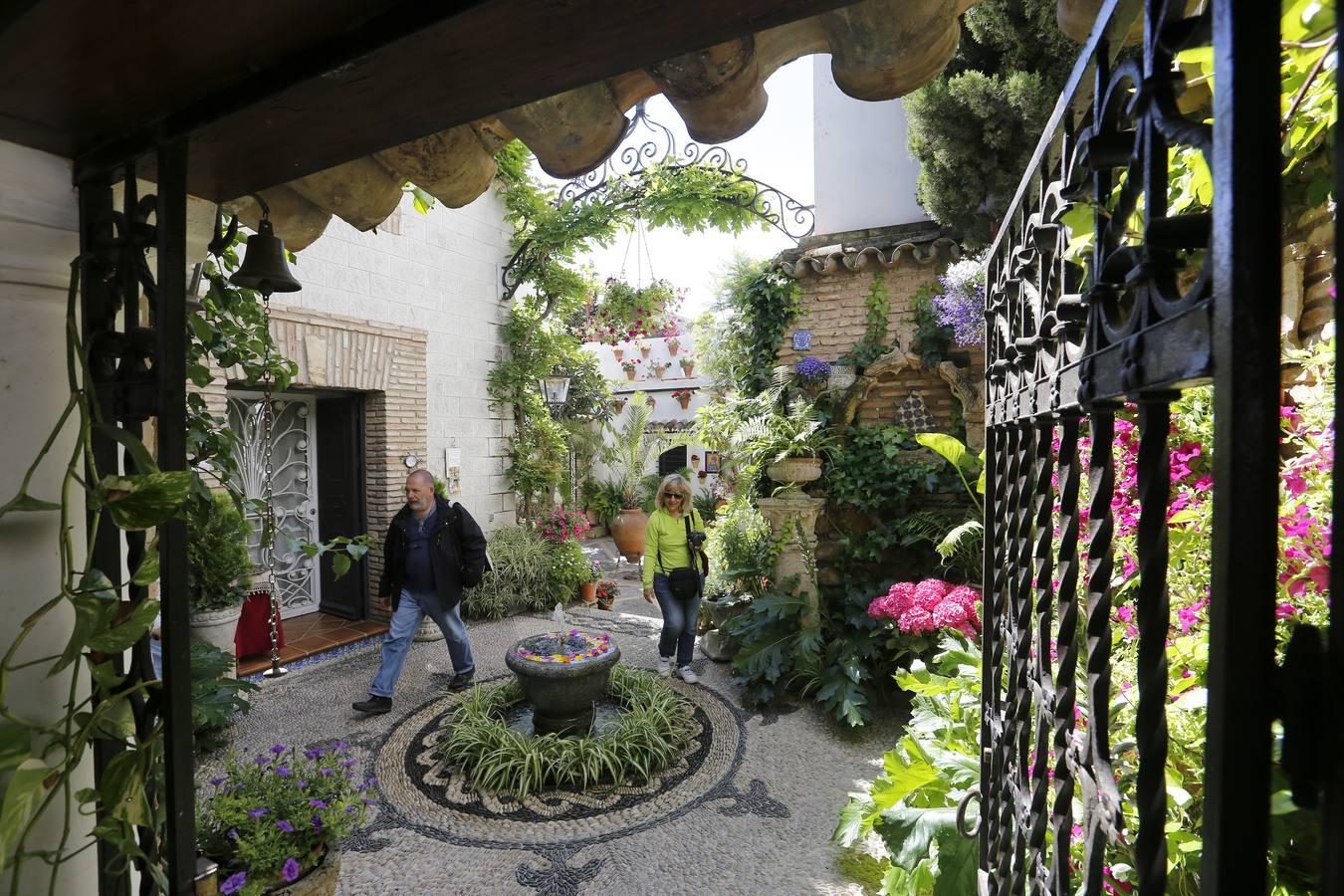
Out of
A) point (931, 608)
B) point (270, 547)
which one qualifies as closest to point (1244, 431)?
point (931, 608)

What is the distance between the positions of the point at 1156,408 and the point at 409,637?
485cm

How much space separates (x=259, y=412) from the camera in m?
5.77

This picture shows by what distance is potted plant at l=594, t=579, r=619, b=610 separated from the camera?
750cm

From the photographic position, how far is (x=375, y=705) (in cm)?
451

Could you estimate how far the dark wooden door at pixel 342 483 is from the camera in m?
Answer: 6.24

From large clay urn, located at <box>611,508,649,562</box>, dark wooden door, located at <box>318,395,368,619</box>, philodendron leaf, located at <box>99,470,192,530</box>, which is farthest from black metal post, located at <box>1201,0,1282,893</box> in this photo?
large clay urn, located at <box>611,508,649,562</box>

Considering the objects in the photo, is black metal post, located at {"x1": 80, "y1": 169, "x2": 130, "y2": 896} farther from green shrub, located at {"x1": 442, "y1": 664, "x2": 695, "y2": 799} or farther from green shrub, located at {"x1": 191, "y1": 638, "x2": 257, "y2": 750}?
green shrub, located at {"x1": 442, "y1": 664, "x2": 695, "y2": 799}

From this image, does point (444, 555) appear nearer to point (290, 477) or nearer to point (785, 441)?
point (290, 477)

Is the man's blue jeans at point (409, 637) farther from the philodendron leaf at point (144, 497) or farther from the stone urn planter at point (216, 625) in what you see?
the philodendron leaf at point (144, 497)

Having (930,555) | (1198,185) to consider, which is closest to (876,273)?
(930,555)

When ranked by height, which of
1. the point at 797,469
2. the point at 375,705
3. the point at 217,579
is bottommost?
the point at 375,705

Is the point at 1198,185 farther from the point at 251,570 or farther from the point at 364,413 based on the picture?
the point at 364,413

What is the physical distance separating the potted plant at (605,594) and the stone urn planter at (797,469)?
10.1ft

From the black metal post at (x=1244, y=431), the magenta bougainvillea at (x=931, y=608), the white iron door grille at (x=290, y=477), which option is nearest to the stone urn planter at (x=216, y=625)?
the white iron door grille at (x=290, y=477)
